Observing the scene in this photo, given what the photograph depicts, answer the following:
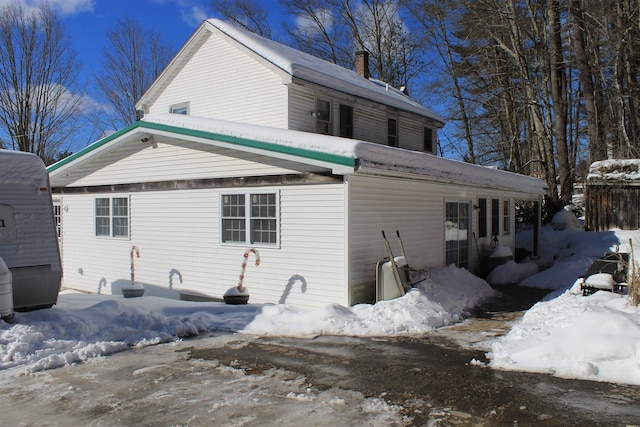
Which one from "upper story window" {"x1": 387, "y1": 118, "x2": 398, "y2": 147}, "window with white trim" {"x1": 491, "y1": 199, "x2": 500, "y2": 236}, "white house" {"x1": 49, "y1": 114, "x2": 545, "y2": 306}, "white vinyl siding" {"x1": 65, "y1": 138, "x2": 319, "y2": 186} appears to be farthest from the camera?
"upper story window" {"x1": 387, "y1": 118, "x2": 398, "y2": 147}

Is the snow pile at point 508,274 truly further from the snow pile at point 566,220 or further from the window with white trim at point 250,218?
the snow pile at point 566,220

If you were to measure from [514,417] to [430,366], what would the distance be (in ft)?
5.79

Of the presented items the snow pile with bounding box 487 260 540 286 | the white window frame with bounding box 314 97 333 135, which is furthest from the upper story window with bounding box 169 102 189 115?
the snow pile with bounding box 487 260 540 286

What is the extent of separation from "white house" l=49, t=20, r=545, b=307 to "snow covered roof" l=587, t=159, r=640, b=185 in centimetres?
296

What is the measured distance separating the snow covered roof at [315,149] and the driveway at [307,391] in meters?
3.25

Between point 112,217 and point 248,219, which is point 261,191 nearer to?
point 248,219

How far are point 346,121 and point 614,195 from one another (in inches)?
427

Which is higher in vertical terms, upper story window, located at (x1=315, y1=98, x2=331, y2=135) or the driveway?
upper story window, located at (x1=315, y1=98, x2=331, y2=135)

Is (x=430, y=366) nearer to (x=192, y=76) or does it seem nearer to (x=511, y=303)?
(x=511, y=303)

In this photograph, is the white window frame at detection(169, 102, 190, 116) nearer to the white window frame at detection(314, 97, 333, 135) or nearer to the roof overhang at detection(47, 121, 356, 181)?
the roof overhang at detection(47, 121, 356, 181)

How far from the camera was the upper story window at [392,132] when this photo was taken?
739 inches

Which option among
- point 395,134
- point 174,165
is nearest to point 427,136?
point 395,134

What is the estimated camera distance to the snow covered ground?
6270 millimetres

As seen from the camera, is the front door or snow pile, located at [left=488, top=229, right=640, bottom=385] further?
the front door
